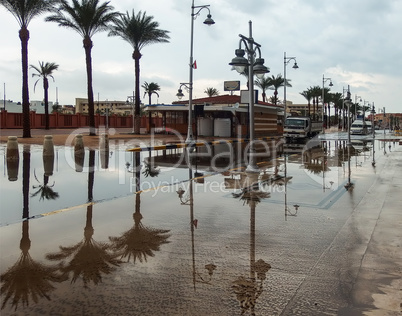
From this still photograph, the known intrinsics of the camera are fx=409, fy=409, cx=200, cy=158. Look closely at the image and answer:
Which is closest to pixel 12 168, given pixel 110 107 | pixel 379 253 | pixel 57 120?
pixel 379 253

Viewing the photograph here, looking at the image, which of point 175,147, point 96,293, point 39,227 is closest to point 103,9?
point 175,147

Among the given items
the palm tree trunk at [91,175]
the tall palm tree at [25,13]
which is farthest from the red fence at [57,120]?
the palm tree trunk at [91,175]

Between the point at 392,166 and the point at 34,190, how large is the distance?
13.5 m

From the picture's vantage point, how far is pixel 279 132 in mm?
56812

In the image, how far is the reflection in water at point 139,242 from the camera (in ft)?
17.9

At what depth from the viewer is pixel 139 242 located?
19.6 feet

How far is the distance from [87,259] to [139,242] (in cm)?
92

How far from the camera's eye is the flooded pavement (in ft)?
13.2

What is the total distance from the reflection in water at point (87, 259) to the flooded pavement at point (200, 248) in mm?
14

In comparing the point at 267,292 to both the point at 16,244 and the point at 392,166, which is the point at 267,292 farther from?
the point at 392,166

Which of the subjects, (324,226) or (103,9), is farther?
(103,9)

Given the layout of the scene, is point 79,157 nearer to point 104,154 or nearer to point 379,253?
point 104,154

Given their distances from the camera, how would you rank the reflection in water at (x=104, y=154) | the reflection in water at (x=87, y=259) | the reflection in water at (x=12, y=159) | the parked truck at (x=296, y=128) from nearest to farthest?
the reflection in water at (x=87, y=259), the reflection in water at (x=12, y=159), the reflection in water at (x=104, y=154), the parked truck at (x=296, y=128)

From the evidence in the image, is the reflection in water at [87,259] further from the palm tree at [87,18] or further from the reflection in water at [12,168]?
the palm tree at [87,18]
